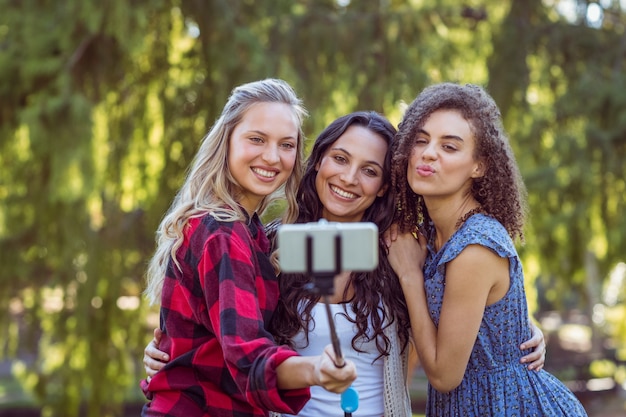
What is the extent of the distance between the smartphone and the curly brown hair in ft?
3.83

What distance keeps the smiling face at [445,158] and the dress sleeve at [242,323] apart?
2.09 ft

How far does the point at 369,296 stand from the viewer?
8.92ft

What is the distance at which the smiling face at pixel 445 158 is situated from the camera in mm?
2633

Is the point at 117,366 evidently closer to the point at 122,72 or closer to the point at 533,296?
the point at 122,72

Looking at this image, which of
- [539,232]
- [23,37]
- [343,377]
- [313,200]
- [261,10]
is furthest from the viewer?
A: [539,232]

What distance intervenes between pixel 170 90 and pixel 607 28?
3.73 m

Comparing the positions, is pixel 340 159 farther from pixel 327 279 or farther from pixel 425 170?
pixel 327 279

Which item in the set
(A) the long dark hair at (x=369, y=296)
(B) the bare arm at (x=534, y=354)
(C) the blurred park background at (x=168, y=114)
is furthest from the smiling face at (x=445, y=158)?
(C) the blurred park background at (x=168, y=114)

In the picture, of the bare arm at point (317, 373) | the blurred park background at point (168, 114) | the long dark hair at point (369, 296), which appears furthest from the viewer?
the blurred park background at point (168, 114)

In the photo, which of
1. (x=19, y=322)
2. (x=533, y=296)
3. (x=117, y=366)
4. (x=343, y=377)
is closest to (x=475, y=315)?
(x=343, y=377)

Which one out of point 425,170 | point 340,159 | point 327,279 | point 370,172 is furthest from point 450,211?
point 327,279

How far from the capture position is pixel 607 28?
7078mm

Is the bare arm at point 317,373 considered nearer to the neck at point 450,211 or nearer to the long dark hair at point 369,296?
the long dark hair at point 369,296

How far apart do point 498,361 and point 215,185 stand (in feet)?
3.42
